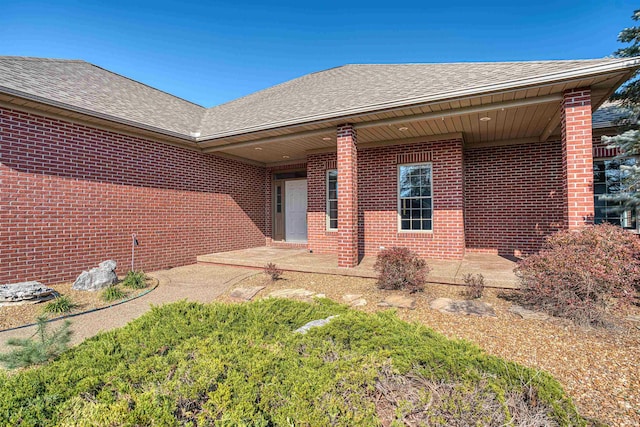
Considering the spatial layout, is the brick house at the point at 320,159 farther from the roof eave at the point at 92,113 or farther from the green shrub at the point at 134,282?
the green shrub at the point at 134,282

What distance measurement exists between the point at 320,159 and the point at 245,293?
517cm

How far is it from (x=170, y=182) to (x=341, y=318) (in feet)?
23.4

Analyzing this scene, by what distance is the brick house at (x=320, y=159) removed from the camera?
220 inches

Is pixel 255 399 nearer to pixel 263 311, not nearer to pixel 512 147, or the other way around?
pixel 263 311

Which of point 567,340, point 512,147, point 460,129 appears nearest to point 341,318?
point 567,340

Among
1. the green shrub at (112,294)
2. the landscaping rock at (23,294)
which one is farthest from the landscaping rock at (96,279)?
the landscaping rock at (23,294)

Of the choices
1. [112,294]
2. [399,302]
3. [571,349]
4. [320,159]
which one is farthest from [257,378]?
[320,159]

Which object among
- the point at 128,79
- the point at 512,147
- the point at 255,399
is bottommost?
the point at 255,399

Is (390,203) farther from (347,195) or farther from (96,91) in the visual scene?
(96,91)

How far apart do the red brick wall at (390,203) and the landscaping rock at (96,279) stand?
518 centimetres

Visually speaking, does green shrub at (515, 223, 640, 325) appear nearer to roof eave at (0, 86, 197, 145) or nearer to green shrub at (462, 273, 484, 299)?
green shrub at (462, 273, 484, 299)

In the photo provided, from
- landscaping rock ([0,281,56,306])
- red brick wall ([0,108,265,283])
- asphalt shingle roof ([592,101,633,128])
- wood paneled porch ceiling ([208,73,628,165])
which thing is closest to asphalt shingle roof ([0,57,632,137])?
wood paneled porch ceiling ([208,73,628,165])

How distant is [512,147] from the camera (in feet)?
26.6

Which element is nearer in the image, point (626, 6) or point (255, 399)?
point (255, 399)
